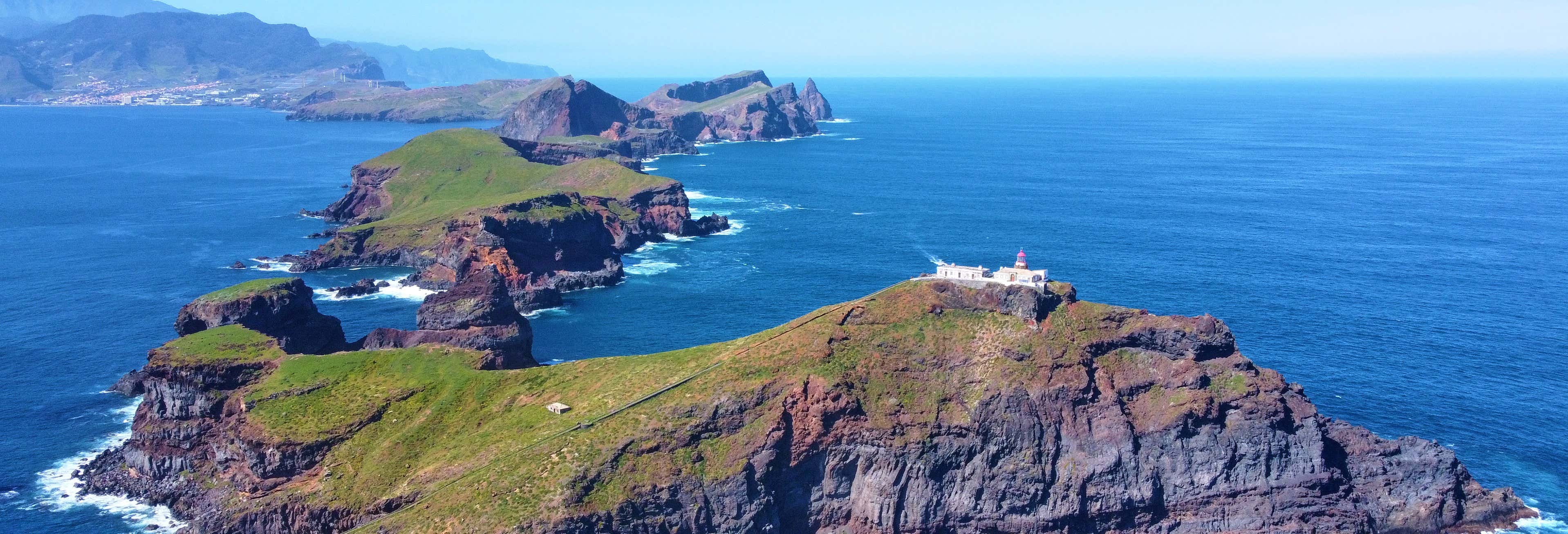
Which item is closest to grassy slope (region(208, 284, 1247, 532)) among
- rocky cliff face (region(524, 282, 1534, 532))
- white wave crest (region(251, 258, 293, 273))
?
rocky cliff face (region(524, 282, 1534, 532))

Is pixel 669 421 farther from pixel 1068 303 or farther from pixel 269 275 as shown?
pixel 269 275

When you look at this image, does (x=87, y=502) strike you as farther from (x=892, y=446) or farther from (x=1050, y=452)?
(x=1050, y=452)

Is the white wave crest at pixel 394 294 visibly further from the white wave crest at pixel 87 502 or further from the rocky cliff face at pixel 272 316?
the white wave crest at pixel 87 502

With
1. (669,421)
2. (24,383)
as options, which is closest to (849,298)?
(669,421)

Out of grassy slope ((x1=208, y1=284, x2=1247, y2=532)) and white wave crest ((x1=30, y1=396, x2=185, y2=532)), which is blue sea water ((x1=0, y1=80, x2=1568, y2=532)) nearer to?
Answer: white wave crest ((x1=30, y1=396, x2=185, y2=532))

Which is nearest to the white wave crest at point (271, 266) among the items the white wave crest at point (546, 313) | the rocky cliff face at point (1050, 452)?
the white wave crest at point (546, 313)

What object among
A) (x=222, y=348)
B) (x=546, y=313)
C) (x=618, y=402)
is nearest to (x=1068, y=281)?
(x=546, y=313)
